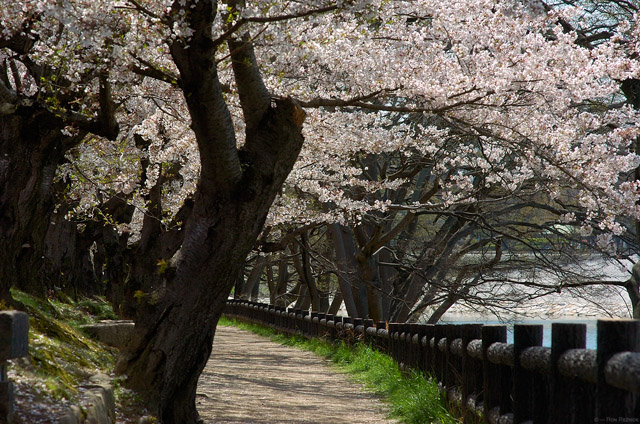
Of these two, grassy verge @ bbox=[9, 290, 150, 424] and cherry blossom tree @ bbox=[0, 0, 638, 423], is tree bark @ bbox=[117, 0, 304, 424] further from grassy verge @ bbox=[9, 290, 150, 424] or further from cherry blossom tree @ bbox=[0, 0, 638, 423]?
grassy verge @ bbox=[9, 290, 150, 424]

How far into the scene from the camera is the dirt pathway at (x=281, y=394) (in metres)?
8.09

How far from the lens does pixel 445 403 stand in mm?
7215

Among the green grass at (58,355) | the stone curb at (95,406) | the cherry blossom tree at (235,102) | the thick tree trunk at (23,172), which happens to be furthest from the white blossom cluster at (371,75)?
the stone curb at (95,406)

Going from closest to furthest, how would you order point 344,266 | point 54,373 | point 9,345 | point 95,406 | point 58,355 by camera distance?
point 9,345
point 95,406
point 54,373
point 58,355
point 344,266

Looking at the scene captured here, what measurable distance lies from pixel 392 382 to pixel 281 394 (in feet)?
5.25

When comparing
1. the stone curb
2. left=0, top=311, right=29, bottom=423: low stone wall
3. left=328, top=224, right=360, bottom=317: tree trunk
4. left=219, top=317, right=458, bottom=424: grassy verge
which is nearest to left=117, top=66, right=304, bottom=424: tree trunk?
the stone curb

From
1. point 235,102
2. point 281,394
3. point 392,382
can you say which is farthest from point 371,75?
point 281,394

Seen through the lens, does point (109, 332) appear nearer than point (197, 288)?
No

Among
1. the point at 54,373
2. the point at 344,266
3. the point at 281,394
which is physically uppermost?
the point at 344,266

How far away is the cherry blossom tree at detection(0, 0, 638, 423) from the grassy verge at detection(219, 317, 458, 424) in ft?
7.89

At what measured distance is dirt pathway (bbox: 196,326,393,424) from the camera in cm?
809

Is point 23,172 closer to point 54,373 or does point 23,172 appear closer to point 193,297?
point 193,297

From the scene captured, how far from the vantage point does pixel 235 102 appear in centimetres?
1044

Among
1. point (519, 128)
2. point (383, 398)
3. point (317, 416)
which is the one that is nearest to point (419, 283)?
point (519, 128)
